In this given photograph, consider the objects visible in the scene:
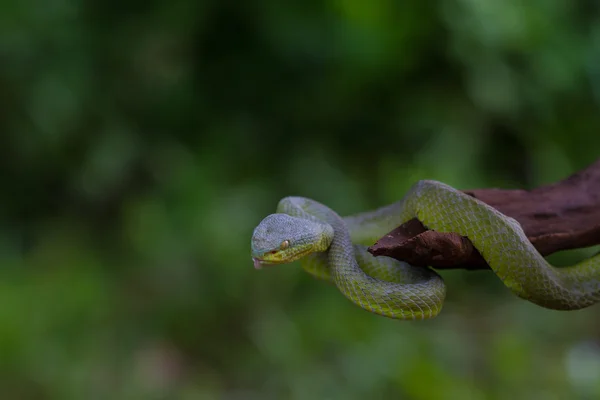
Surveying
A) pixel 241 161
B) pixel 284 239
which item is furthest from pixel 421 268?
pixel 241 161

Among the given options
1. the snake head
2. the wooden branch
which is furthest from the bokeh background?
the snake head

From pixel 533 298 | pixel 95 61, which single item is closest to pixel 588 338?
pixel 533 298

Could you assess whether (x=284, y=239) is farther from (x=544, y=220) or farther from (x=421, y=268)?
(x=544, y=220)

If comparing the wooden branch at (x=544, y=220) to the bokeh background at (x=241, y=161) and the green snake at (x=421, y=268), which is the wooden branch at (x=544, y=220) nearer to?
the green snake at (x=421, y=268)

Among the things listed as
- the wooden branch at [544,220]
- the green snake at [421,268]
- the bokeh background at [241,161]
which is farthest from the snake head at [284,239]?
the bokeh background at [241,161]

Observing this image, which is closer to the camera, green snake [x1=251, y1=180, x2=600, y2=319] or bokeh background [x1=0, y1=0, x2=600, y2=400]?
green snake [x1=251, y1=180, x2=600, y2=319]

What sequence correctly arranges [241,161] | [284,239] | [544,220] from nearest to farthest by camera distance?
[284,239], [544,220], [241,161]

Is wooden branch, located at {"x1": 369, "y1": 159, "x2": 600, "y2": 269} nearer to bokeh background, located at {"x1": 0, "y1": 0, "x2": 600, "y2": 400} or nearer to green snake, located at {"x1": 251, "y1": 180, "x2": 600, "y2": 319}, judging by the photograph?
green snake, located at {"x1": 251, "y1": 180, "x2": 600, "y2": 319}
